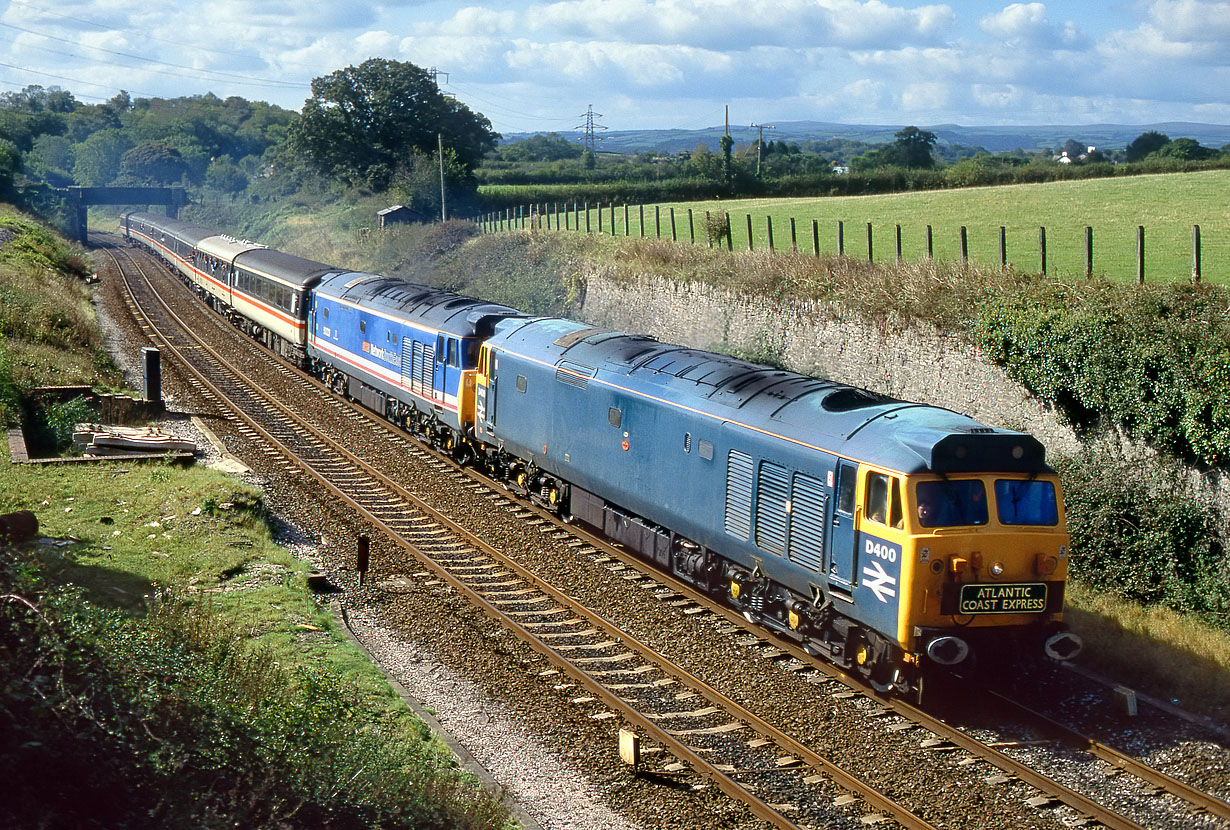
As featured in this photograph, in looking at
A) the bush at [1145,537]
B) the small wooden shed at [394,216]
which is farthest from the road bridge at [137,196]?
the bush at [1145,537]

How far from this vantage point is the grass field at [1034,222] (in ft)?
78.6

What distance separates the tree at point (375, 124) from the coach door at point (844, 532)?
65.7 meters

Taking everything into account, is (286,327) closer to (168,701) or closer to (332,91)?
(168,701)

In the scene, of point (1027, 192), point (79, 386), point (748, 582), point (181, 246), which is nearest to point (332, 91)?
point (181, 246)

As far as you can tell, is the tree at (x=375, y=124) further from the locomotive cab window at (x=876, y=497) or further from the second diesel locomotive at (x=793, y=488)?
the locomotive cab window at (x=876, y=497)

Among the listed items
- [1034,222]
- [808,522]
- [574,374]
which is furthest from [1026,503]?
[1034,222]

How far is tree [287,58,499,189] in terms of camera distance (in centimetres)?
7531

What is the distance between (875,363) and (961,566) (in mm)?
11891

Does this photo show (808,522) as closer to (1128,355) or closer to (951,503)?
(951,503)

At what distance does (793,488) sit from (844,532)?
1028 millimetres

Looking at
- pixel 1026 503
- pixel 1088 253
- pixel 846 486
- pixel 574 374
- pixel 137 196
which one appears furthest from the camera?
pixel 137 196

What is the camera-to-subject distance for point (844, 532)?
11.5m

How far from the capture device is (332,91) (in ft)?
253

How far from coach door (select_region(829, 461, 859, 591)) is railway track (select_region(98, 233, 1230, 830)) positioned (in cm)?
138
